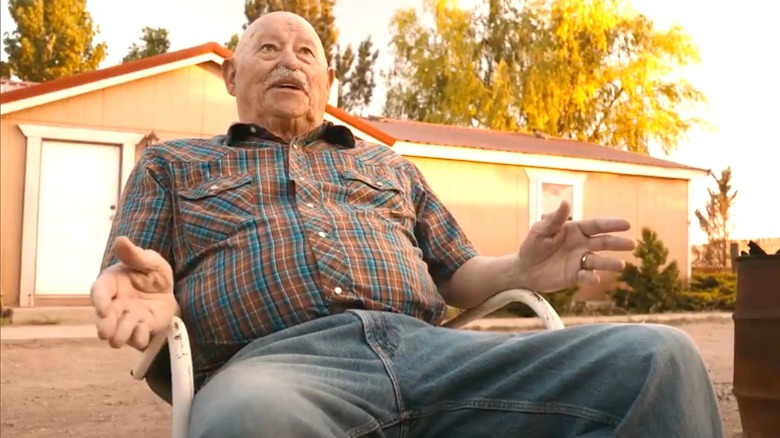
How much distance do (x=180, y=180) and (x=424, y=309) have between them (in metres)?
0.68

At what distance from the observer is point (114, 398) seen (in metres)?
4.76

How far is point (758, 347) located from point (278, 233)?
2193 millimetres

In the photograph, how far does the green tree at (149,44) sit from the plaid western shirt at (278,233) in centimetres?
2224

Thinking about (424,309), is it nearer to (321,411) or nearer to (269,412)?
(321,411)

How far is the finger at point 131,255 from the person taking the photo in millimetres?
1384

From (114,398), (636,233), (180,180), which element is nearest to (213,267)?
(180,180)

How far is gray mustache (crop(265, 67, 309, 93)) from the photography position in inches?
86.4

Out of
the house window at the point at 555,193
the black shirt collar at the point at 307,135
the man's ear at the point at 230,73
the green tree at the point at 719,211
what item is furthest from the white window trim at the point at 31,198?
the green tree at the point at 719,211

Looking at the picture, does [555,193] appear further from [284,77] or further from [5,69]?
[5,69]

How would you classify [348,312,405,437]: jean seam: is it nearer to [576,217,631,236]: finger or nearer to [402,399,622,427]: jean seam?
[402,399,622,427]: jean seam

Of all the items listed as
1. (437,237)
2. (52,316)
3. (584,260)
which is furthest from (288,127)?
(52,316)

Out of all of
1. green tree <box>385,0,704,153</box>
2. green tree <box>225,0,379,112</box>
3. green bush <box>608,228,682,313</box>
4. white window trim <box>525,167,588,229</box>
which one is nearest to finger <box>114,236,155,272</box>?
white window trim <box>525,167,588,229</box>

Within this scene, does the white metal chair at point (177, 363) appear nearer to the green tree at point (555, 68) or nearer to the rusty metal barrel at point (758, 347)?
the rusty metal barrel at point (758, 347)

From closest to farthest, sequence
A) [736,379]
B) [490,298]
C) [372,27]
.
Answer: [490,298]
[736,379]
[372,27]
